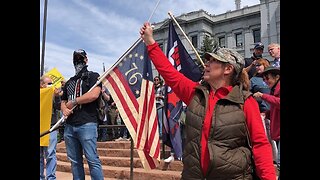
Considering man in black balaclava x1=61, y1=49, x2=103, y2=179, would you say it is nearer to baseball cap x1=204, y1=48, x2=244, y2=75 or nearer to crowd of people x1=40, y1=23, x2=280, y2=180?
crowd of people x1=40, y1=23, x2=280, y2=180

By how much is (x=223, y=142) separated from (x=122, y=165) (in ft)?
18.2

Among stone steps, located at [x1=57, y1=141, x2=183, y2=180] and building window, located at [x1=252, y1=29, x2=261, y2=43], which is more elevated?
building window, located at [x1=252, y1=29, x2=261, y2=43]

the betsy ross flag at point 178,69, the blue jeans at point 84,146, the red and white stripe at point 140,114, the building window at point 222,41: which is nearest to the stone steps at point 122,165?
the betsy ross flag at point 178,69

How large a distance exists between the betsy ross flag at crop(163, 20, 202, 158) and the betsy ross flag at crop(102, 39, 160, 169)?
2.40 feet

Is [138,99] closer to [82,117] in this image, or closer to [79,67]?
[82,117]

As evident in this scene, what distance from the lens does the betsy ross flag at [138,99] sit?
4.40m

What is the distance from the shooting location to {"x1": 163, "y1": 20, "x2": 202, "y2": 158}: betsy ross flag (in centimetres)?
533

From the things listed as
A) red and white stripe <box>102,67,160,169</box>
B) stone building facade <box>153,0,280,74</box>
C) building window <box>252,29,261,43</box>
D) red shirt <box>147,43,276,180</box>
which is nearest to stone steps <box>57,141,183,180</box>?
red and white stripe <box>102,67,160,169</box>

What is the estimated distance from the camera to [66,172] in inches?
332

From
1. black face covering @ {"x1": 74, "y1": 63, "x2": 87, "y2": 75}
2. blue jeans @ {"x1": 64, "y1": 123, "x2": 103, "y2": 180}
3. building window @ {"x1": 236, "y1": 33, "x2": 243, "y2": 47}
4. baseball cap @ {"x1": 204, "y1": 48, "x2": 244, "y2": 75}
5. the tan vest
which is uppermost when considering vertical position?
building window @ {"x1": 236, "y1": 33, "x2": 243, "y2": 47}

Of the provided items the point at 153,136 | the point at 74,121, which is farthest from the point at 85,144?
the point at 153,136

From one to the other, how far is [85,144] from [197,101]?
2.23 m

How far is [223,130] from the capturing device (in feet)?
8.11

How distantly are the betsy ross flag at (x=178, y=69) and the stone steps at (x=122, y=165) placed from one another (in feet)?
1.68
